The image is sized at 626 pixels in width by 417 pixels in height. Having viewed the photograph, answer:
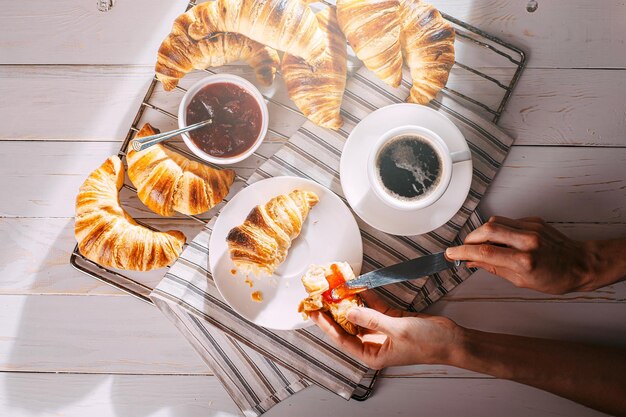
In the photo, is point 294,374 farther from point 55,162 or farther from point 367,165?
point 55,162

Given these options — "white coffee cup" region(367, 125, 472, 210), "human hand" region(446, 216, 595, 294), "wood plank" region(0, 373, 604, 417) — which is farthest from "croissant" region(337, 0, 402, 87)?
"wood plank" region(0, 373, 604, 417)

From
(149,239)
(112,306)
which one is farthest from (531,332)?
(112,306)

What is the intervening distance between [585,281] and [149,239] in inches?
52.5

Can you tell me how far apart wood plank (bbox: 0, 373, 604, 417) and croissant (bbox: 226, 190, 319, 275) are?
1.68ft

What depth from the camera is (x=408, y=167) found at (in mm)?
1580

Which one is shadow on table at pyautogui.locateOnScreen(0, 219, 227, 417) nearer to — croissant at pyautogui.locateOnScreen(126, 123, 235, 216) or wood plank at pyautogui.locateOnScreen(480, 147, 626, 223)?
croissant at pyautogui.locateOnScreen(126, 123, 235, 216)

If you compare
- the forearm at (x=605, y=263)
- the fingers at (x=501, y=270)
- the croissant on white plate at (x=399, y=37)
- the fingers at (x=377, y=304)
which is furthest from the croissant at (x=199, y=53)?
the forearm at (x=605, y=263)

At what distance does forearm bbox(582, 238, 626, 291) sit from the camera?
1.63 m

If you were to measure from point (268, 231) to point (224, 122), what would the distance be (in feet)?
1.20

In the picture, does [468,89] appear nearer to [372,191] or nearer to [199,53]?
[372,191]

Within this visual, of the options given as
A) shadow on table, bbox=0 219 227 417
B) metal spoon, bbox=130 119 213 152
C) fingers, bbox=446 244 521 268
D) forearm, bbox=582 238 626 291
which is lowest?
shadow on table, bbox=0 219 227 417

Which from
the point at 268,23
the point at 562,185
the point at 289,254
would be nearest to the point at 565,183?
the point at 562,185

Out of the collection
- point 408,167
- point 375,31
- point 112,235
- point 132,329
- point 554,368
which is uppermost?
point 375,31

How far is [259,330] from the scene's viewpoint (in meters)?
1.74
